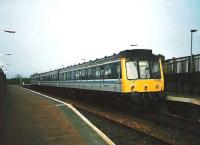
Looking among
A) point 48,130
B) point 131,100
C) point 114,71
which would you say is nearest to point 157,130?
point 131,100

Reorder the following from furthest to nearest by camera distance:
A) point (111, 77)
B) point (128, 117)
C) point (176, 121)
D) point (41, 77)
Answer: point (41, 77) < point (111, 77) < point (128, 117) < point (176, 121)

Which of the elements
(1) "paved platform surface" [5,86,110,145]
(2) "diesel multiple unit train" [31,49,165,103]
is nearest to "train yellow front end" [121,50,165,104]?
(2) "diesel multiple unit train" [31,49,165,103]

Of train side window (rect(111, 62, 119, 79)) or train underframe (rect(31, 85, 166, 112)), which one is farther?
train side window (rect(111, 62, 119, 79))

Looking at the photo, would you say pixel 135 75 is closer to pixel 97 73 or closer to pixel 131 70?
pixel 131 70

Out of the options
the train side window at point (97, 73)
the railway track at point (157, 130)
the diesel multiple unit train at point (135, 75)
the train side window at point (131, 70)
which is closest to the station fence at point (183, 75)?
the diesel multiple unit train at point (135, 75)

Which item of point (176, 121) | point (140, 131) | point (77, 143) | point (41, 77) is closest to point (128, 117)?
point (176, 121)

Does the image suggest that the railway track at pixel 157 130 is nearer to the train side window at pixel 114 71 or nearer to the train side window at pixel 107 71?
the train side window at pixel 114 71

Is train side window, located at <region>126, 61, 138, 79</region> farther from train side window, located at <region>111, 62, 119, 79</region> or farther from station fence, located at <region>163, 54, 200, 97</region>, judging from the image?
station fence, located at <region>163, 54, 200, 97</region>

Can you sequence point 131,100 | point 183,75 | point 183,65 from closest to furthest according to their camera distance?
point 131,100, point 183,75, point 183,65

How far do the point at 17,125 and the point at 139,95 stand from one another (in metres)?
6.88

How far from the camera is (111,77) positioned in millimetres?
19516

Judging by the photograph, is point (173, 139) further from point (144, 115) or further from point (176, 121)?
point (144, 115)

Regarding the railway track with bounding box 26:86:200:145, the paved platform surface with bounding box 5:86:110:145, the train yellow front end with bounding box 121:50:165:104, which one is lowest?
the railway track with bounding box 26:86:200:145

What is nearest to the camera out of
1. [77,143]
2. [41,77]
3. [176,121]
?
[77,143]
